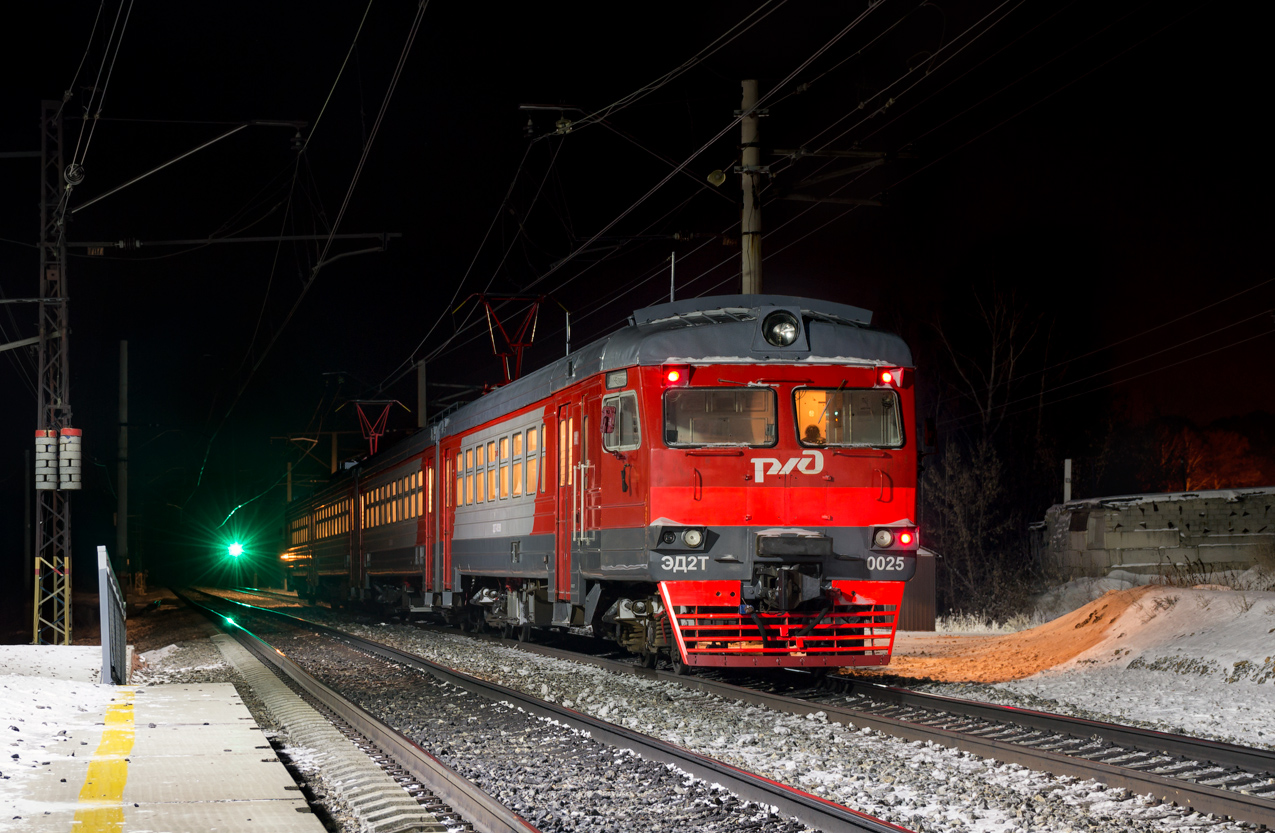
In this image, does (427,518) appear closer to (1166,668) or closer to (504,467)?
(504,467)

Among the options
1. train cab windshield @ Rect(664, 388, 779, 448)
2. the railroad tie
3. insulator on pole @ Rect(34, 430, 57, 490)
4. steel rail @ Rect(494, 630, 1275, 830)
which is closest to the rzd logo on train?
train cab windshield @ Rect(664, 388, 779, 448)

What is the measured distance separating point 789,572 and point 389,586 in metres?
16.8

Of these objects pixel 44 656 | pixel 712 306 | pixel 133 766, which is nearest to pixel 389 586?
pixel 44 656

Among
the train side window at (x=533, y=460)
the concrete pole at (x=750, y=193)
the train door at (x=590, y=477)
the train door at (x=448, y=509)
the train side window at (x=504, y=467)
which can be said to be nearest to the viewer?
the train door at (x=590, y=477)

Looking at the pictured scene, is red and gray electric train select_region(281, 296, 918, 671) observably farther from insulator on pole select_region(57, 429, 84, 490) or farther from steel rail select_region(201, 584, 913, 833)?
insulator on pole select_region(57, 429, 84, 490)

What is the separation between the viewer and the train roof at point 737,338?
11.5m

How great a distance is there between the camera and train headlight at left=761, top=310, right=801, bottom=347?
1166 cm

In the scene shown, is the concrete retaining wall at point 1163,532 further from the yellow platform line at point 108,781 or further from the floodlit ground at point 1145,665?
the yellow platform line at point 108,781

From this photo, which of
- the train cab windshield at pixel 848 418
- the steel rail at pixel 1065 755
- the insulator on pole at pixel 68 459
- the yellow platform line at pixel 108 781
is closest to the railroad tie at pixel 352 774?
the yellow platform line at pixel 108 781

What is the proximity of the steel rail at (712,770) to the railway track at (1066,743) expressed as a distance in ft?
5.42

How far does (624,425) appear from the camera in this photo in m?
11.7

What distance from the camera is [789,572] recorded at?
11.1m

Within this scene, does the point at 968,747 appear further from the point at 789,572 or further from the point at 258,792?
the point at 258,792

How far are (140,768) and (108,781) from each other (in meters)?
0.44
